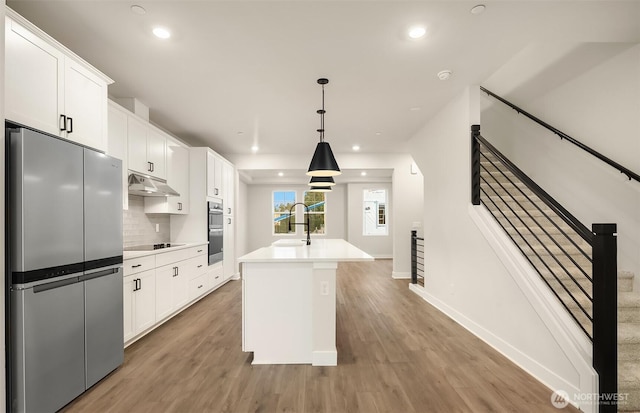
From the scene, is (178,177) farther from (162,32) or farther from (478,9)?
(478,9)

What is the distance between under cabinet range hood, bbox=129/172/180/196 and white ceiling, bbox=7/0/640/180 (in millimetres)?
987

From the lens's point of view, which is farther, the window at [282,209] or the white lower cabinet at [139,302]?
the window at [282,209]

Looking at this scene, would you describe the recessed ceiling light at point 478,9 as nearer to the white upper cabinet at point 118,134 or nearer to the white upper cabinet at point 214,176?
the white upper cabinet at point 118,134

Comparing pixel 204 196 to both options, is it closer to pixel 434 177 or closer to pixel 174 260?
pixel 174 260

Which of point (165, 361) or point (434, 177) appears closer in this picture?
point (165, 361)

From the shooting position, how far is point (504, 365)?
2.63 metres

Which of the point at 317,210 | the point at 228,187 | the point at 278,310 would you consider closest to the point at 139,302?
the point at 278,310

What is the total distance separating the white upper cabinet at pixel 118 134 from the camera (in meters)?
3.14

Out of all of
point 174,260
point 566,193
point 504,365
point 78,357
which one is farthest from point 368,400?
point 566,193

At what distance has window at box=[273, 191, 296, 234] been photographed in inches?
402

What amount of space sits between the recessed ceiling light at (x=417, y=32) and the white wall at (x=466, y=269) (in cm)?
136

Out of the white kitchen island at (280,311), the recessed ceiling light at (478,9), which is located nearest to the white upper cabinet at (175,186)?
the white kitchen island at (280,311)

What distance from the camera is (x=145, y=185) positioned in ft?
11.6

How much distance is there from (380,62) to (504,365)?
293cm
